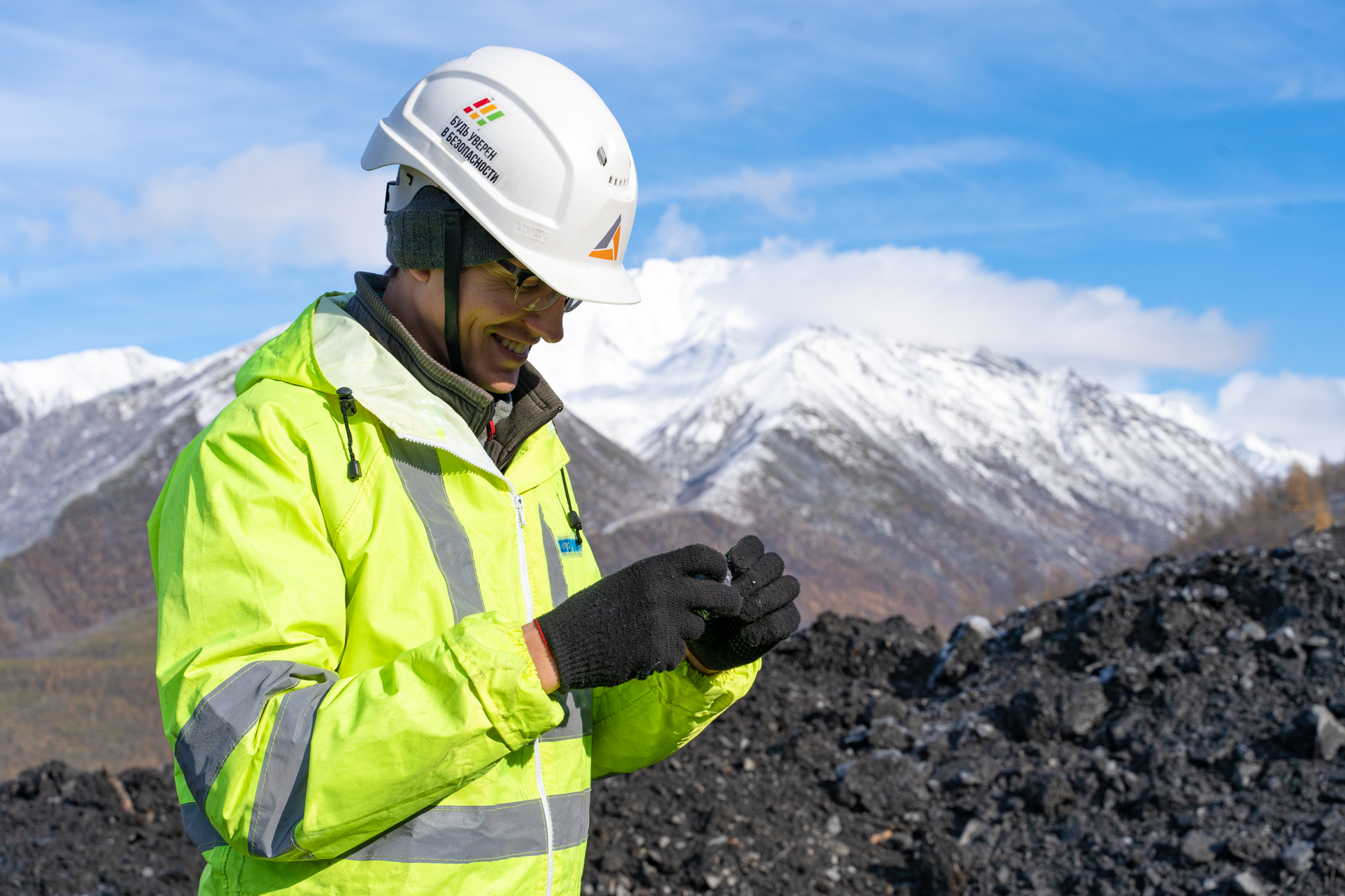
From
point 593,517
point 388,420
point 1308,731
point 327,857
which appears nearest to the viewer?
point 327,857

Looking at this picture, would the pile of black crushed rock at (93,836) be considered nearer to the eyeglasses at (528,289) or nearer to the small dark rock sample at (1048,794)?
the small dark rock sample at (1048,794)

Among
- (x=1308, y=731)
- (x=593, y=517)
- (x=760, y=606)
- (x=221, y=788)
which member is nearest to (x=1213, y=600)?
(x=1308, y=731)

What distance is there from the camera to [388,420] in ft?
6.53

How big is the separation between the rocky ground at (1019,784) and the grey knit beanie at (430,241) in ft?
15.5

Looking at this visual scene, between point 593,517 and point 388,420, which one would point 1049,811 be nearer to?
point 388,420

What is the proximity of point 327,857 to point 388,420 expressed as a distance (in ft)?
2.74

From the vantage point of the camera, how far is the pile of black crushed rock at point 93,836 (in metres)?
6.31

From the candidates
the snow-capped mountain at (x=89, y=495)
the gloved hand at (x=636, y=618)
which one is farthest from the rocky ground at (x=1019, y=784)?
the snow-capped mountain at (x=89, y=495)

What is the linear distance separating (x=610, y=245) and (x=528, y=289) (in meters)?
0.31

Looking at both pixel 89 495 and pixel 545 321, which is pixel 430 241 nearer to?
pixel 545 321

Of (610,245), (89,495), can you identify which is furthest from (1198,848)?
(89,495)

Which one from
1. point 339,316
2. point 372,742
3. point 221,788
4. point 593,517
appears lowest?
point 593,517

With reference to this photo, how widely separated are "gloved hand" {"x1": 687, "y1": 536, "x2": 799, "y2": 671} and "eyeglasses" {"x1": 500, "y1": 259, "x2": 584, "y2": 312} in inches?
28.6

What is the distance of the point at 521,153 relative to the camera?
2262 millimetres
